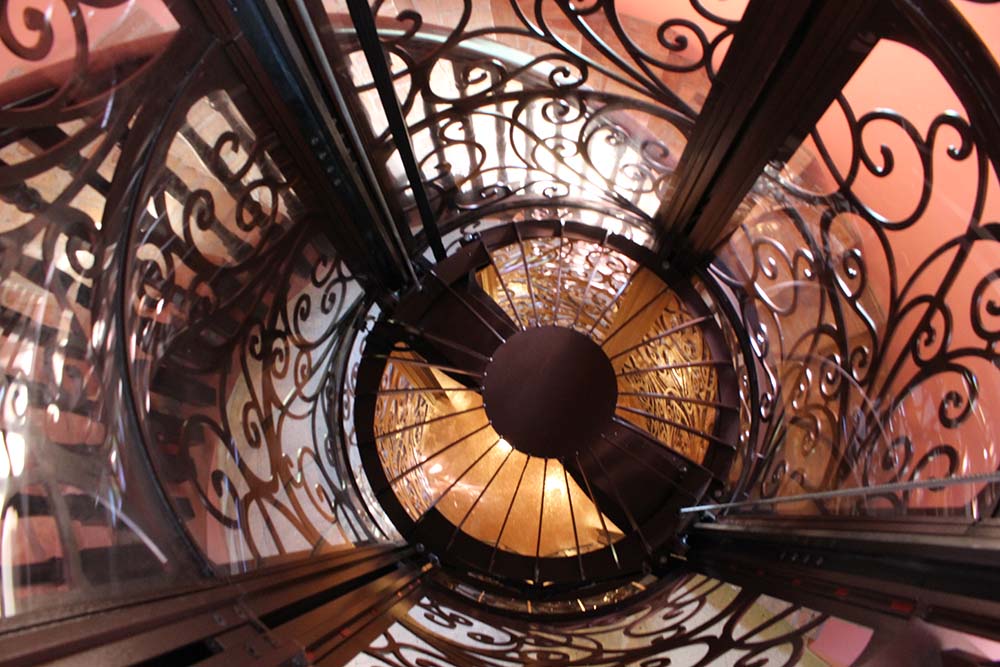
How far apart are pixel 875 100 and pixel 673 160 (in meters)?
0.76

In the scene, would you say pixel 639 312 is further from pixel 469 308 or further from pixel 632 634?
pixel 632 634

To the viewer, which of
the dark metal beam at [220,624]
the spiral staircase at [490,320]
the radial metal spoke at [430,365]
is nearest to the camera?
the dark metal beam at [220,624]

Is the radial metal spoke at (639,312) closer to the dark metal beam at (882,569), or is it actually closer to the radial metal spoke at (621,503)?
the radial metal spoke at (621,503)

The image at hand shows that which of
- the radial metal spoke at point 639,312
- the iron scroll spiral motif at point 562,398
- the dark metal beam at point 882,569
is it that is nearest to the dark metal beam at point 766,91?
the radial metal spoke at point 639,312

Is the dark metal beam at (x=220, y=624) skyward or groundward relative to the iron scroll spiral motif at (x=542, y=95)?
groundward

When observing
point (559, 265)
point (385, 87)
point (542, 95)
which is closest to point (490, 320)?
point (559, 265)

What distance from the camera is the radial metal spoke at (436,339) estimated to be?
8.52 feet

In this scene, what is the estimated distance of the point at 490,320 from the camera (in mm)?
2691

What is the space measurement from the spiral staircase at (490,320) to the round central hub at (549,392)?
0.01 meters

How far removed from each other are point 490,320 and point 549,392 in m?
0.36

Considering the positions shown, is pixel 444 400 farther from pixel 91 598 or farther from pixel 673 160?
pixel 91 598

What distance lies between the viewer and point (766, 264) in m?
2.15

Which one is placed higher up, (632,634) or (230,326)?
(230,326)

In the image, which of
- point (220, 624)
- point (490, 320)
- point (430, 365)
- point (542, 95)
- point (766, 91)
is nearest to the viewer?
point (220, 624)
